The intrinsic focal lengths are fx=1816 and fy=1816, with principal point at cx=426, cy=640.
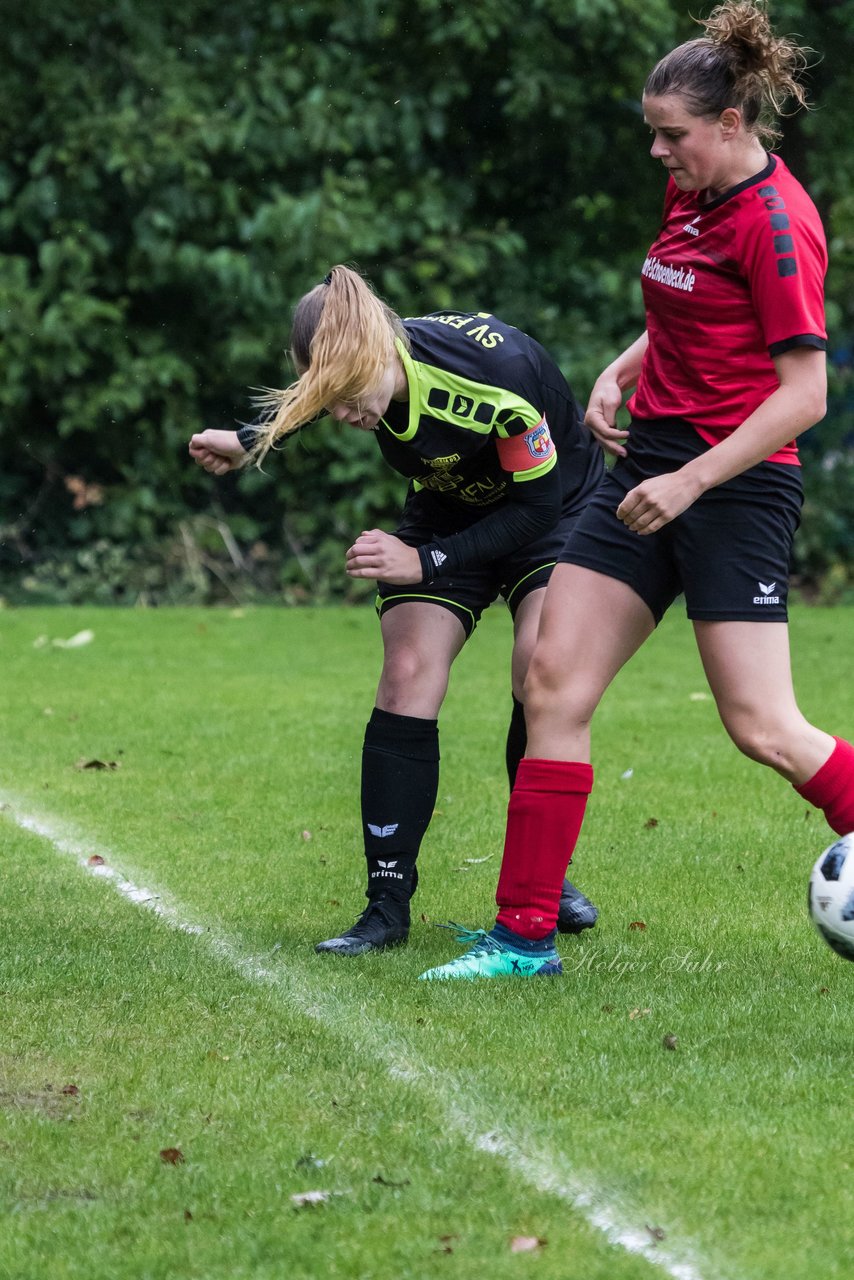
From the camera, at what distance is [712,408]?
4344mm

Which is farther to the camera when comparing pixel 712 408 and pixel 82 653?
pixel 82 653

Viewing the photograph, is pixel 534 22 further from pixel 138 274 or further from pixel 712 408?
pixel 712 408

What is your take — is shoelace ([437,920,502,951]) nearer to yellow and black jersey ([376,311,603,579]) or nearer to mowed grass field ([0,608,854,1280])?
mowed grass field ([0,608,854,1280])

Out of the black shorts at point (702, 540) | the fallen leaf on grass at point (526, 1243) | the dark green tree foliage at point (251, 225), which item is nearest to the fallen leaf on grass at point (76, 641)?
the dark green tree foliage at point (251, 225)

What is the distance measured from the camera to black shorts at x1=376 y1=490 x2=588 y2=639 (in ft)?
16.5

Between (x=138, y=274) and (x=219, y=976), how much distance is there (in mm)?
12669

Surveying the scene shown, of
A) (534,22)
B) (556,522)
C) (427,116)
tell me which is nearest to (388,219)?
(427,116)

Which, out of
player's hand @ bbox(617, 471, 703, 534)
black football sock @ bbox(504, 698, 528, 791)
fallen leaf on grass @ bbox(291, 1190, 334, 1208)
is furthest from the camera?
black football sock @ bbox(504, 698, 528, 791)

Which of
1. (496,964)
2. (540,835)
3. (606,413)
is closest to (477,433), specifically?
(606,413)

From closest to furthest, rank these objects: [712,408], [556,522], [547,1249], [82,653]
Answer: [547,1249]
[712,408]
[556,522]
[82,653]

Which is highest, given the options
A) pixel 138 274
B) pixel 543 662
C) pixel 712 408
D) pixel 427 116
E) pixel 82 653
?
pixel 712 408

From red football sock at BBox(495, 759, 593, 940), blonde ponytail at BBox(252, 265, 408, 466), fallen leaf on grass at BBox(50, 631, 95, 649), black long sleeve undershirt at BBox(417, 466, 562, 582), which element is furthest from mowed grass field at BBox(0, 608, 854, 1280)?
fallen leaf on grass at BBox(50, 631, 95, 649)

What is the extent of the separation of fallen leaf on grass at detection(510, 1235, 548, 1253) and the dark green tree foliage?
13493mm

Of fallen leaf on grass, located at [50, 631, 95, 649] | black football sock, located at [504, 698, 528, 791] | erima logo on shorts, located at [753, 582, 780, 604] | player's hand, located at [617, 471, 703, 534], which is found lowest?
fallen leaf on grass, located at [50, 631, 95, 649]
